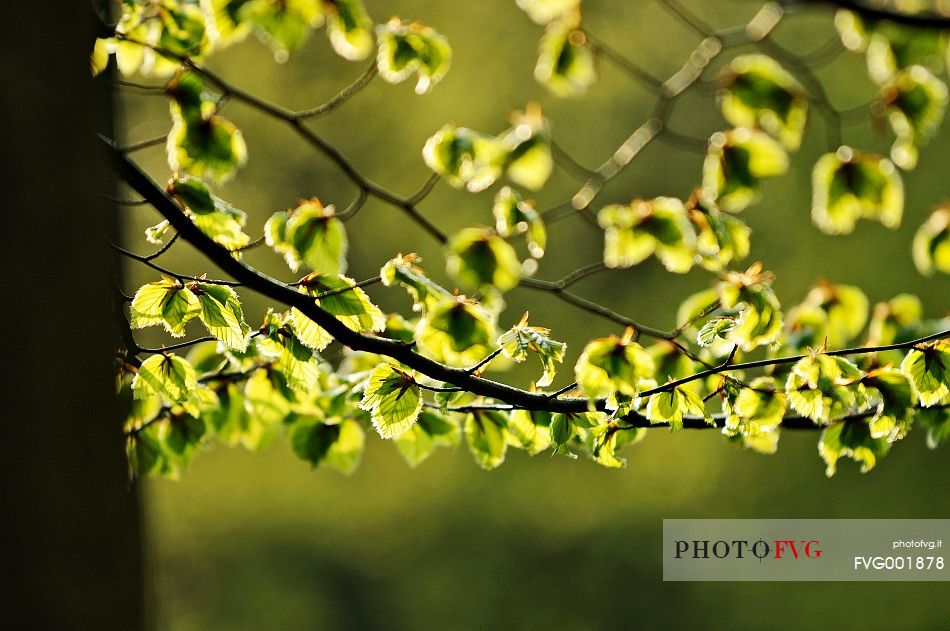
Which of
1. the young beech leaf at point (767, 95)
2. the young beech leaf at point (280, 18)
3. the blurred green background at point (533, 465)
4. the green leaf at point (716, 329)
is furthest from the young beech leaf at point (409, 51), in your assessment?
the blurred green background at point (533, 465)

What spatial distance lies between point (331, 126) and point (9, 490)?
7677 millimetres

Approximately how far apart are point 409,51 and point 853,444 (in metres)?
1.19

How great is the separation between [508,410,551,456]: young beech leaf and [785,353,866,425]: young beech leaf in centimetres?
46

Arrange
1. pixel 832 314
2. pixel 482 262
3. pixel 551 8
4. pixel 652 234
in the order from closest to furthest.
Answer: pixel 482 262
pixel 652 234
pixel 551 8
pixel 832 314

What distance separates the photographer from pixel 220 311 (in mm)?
1406

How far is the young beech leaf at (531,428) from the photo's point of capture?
1622 mm

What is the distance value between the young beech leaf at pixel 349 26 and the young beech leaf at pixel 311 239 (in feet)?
1.14

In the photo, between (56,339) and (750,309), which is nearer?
(56,339)

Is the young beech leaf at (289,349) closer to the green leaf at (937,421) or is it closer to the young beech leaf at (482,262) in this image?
the young beech leaf at (482,262)

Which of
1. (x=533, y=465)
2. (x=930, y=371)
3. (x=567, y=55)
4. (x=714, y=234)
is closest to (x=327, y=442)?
(x=714, y=234)

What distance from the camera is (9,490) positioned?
→ 86 centimetres

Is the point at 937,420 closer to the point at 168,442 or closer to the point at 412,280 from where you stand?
the point at 412,280

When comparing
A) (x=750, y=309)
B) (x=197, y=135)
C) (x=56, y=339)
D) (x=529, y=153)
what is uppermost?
(x=529, y=153)

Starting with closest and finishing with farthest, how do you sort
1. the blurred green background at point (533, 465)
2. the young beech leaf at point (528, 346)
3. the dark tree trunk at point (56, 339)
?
the dark tree trunk at point (56, 339)
the young beech leaf at point (528, 346)
the blurred green background at point (533, 465)
